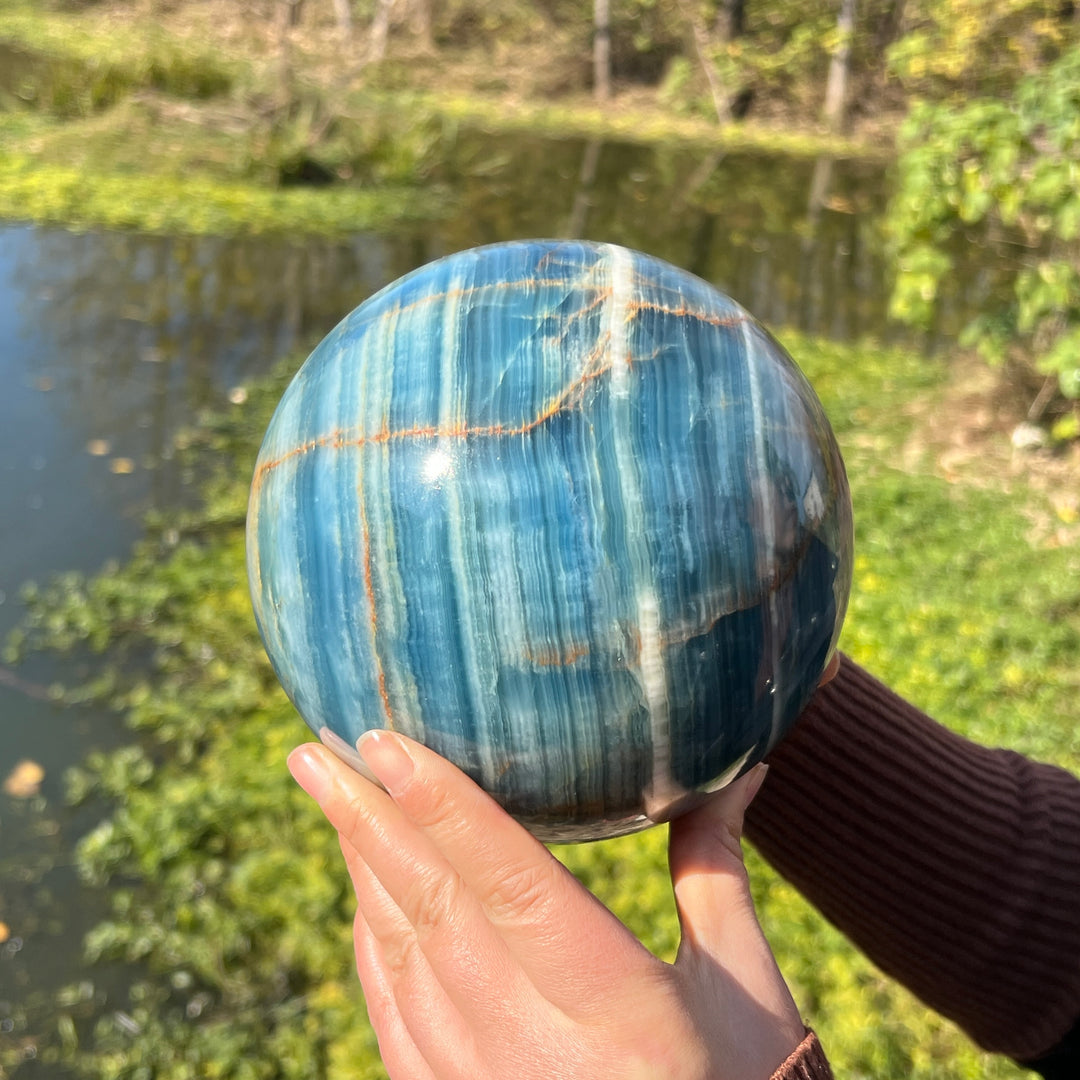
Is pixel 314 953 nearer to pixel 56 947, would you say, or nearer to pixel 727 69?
pixel 56 947

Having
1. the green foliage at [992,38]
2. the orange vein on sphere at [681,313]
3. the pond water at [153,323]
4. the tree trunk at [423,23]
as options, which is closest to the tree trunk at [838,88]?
the pond water at [153,323]

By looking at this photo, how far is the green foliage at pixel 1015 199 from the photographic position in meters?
4.20

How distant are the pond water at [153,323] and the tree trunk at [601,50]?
601cm

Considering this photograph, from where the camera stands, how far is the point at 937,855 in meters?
1.72

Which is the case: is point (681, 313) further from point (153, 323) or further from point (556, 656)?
point (153, 323)

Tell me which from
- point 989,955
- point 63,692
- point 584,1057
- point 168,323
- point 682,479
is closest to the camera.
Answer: point 584,1057

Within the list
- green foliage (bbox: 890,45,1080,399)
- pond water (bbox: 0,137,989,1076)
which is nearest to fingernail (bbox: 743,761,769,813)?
pond water (bbox: 0,137,989,1076)

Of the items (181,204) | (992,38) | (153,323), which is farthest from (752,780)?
(181,204)

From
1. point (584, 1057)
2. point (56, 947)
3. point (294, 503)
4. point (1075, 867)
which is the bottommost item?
point (56, 947)

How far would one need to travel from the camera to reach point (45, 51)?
13438 mm

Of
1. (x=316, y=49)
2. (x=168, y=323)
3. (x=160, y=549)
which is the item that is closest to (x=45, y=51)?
(x=316, y=49)

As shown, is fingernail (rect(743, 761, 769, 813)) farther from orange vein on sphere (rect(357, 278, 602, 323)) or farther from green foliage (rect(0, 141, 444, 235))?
green foliage (rect(0, 141, 444, 235))

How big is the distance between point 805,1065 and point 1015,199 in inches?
170

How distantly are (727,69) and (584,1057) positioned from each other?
17.9 m
